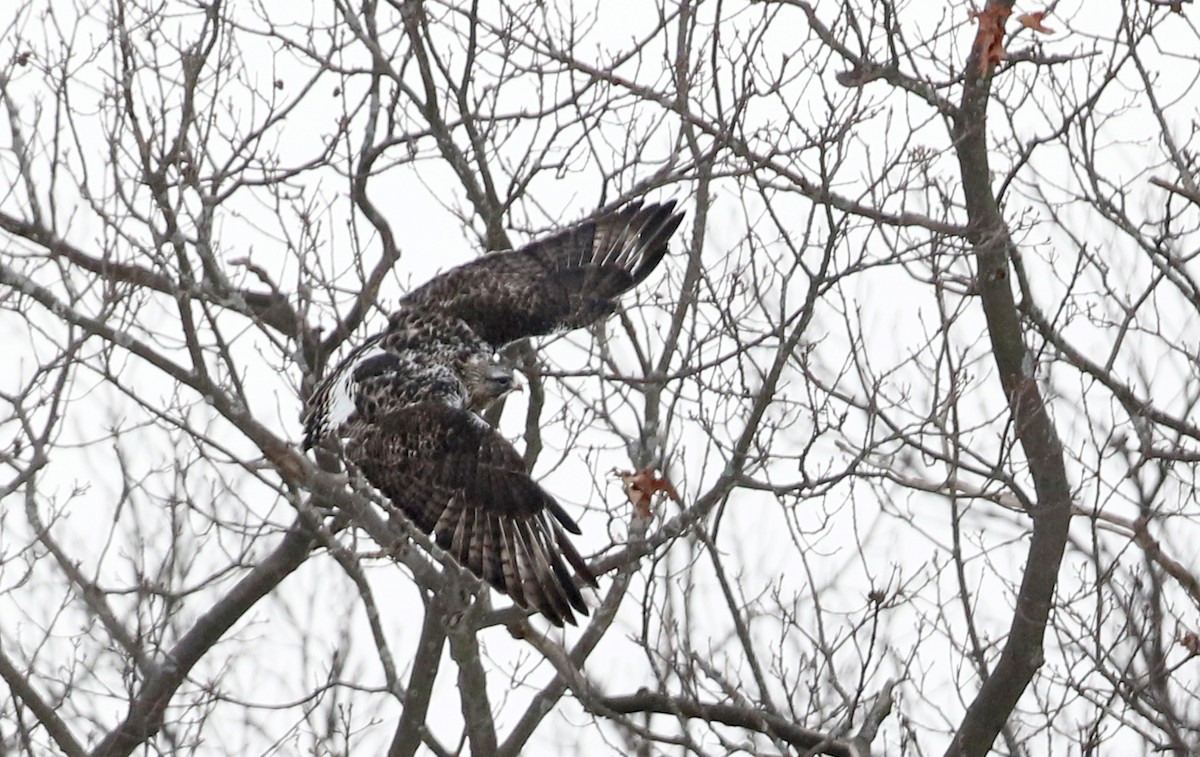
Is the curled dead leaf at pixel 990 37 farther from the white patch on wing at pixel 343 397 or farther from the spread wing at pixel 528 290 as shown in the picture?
the white patch on wing at pixel 343 397

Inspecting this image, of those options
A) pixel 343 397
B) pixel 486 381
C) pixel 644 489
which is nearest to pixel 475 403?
pixel 486 381

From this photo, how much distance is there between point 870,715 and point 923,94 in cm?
252

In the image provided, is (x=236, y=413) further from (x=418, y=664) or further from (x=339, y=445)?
(x=418, y=664)

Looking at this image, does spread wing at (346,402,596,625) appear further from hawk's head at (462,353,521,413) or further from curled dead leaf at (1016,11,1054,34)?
curled dead leaf at (1016,11,1054,34)

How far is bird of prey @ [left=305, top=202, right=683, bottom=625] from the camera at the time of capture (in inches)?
264

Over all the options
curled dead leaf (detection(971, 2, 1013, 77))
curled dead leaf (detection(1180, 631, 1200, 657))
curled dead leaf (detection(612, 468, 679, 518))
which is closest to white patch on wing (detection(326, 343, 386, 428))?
curled dead leaf (detection(612, 468, 679, 518))

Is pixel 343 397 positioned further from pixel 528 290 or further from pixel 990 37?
pixel 990 37

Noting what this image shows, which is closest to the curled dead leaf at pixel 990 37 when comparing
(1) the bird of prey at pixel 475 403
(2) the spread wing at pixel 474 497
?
(1) the bird of prey at pixel 475 403

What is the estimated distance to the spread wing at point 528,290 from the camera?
7.99 metres

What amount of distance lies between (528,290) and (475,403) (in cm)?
72

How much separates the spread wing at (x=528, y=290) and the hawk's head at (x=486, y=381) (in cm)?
28

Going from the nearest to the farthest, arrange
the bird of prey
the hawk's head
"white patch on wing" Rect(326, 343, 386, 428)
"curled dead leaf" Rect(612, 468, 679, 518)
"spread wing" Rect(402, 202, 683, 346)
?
"curled dead leaf" Rect(612, 468, 679, 518) < the bird of prey < "white patch on wing" Rect(326, 343, 386, 428) < the hawk's head < "spread wing" Rect(402, 202, 683, 346)

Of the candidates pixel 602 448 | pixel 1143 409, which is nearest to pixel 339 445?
pixel 602 448

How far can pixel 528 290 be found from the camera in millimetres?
8094
